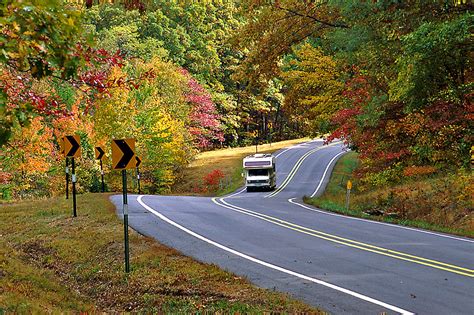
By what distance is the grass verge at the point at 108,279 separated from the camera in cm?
745

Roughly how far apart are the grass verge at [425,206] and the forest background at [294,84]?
0.21 meters

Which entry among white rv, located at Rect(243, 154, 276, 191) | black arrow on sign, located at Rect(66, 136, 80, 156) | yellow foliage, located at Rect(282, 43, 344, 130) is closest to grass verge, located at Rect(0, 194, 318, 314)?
black arrow on sign, located at Rect(66, 136, 80, 156)

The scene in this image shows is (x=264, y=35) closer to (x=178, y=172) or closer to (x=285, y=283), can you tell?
(x=285, y=283)

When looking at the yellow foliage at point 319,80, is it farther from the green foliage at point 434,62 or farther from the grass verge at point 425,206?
the green foliage at point 434,62

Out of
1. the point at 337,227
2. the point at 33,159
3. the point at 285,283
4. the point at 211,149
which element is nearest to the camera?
the point at 285,283

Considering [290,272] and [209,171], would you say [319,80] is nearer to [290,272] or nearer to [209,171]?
[290,272]

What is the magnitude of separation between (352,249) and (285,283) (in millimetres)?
3461

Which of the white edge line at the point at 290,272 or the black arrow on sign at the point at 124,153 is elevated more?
the black arrow on sign at the point at 124,153

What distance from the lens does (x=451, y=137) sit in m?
18.1

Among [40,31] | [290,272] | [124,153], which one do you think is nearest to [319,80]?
[124,153]

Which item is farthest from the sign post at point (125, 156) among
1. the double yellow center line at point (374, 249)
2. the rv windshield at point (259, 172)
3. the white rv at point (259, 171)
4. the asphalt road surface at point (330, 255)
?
the rv windshield at point (259, 172)

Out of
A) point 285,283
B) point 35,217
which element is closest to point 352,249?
point 285,283

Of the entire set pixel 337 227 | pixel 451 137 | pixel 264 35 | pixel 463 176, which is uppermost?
pixel 264 35

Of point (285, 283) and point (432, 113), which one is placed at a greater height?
point (432, 113)
